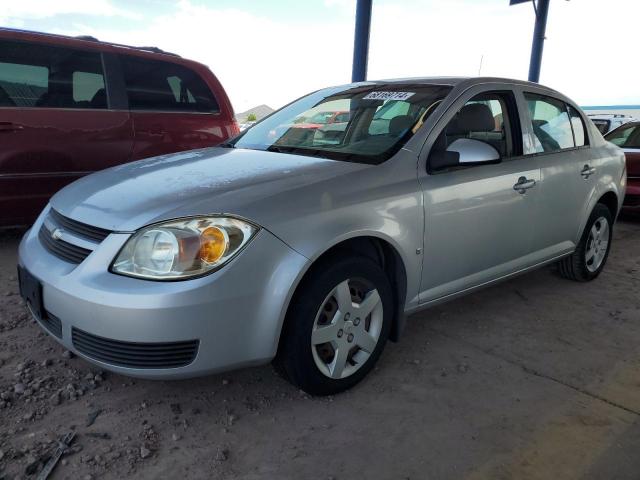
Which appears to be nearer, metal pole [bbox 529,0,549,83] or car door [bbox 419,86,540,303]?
car door [bbox 419,86,540,303]

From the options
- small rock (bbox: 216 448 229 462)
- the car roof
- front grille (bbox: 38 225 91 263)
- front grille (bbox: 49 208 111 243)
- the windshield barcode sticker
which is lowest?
small rock (bbox: 216 448 229 462)

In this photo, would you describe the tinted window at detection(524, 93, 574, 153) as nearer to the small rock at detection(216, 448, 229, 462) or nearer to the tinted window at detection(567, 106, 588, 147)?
the tinted window at detection(567, 106, 588, 147)

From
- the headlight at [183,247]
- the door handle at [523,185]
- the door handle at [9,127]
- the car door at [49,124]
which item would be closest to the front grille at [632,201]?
the door handle at [523,185]

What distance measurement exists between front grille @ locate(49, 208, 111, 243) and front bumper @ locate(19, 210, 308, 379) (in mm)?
74

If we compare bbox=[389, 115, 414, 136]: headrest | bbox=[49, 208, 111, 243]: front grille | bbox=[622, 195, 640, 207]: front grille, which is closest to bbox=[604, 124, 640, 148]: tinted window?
bbox=[622, 195, 640, 207]: front grille

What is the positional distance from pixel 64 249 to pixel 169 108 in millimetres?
2785

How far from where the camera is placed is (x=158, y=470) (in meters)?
1.93

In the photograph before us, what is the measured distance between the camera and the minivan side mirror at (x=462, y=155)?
105 inches

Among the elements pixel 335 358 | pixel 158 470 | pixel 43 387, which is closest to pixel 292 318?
pixel 335 358

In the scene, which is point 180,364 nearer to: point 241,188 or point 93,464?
point 93,464

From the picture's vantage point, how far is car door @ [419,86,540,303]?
105 inches

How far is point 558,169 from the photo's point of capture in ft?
11.2

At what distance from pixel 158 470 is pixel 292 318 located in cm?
74

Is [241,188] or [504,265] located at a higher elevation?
[241,188]
